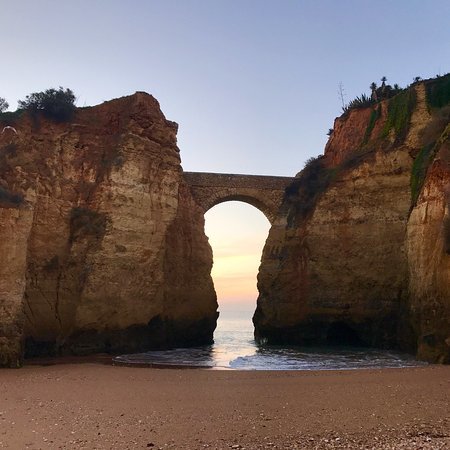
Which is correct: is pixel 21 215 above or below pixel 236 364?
above

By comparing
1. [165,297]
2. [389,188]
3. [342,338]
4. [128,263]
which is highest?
[389,188]

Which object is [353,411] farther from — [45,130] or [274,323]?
[274,323]

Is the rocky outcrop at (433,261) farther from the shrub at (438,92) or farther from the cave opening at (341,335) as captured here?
the cave opening at (341,335)

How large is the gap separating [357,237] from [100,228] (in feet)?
35.8

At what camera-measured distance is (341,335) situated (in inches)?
926

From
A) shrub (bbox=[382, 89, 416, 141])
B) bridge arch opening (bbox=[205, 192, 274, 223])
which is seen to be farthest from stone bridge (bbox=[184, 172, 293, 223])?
shrub (bbox=[382, 89, 416, 141])

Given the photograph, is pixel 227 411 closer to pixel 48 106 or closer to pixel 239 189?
pixel 48 106

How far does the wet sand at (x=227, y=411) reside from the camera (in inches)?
250

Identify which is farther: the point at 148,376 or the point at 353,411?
the point at 148,376

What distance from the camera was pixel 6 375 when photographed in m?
11.6

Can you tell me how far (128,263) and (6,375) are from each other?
7.53m

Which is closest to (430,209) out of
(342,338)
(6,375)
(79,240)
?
(342,338)

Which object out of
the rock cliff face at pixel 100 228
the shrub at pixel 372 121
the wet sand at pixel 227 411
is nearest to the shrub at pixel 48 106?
the rock cliff face at pixel 100 228

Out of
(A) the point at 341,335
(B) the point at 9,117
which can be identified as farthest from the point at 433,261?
(B) the point at 9,117
